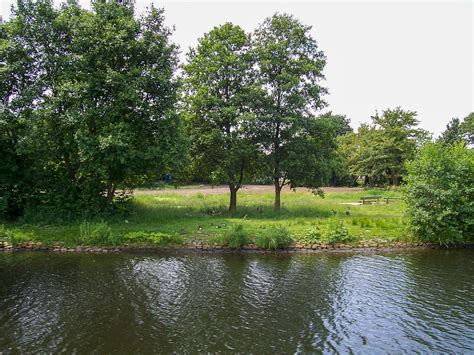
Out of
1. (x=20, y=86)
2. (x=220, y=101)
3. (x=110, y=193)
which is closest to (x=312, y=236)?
(x=220, y=101)

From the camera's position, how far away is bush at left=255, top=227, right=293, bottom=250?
2198 centimetres

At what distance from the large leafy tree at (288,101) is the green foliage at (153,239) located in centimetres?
1107

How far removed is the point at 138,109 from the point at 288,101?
12.0 m

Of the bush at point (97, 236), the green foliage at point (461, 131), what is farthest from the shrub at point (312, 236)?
the green foliage at point (461, 131)

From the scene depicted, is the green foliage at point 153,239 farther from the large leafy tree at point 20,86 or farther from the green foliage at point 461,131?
the green foliage at point 461,131

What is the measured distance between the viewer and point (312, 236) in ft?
76.0

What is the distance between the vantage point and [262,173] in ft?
103

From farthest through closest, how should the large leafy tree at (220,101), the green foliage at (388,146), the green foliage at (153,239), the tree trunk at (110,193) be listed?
the green foliage at (388,146) < the large leafy tree at (220,101) < the tree trunk at (110,193) < the green foliage at (153,239)

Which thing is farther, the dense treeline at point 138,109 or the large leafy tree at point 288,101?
the large leafy tree at point 288,101

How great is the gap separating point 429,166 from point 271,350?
1844 cm

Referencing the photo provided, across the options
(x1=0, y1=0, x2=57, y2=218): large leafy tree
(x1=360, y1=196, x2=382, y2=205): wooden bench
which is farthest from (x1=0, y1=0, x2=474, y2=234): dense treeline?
(x1=360, y1=196, x2=382, y2=205): wooden bench

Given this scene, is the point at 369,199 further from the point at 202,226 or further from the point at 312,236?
the point at 202,226

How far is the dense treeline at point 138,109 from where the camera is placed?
23891mm

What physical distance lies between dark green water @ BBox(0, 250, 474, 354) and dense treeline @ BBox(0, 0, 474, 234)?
7531 mm
